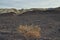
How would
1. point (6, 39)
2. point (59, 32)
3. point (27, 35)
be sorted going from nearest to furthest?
point (6, 39) < point (27, 35) < point (59, 32)

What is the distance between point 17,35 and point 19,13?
38238 mm

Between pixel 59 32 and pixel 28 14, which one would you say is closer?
pixel 59 32

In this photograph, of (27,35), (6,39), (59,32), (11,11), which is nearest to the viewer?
(6,39)

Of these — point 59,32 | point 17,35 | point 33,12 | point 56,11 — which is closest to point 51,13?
point 56,11

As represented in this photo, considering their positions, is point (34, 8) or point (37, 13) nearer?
point (37, 13)

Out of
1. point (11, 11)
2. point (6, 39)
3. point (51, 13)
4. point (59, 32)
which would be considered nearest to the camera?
point (6, 39)

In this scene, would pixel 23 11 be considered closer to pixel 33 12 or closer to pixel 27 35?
pixel 33 12

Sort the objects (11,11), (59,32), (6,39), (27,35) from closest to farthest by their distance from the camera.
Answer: (6,39)
(27,35)
(59,32)
(11,11)

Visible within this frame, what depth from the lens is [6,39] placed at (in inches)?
1073

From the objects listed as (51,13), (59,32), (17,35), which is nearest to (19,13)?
(51,13)

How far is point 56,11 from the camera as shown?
6581cm

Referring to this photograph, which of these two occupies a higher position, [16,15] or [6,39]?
[6,39]

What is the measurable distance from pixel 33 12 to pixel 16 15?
189 inches

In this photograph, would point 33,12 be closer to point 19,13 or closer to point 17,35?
point 19,13
